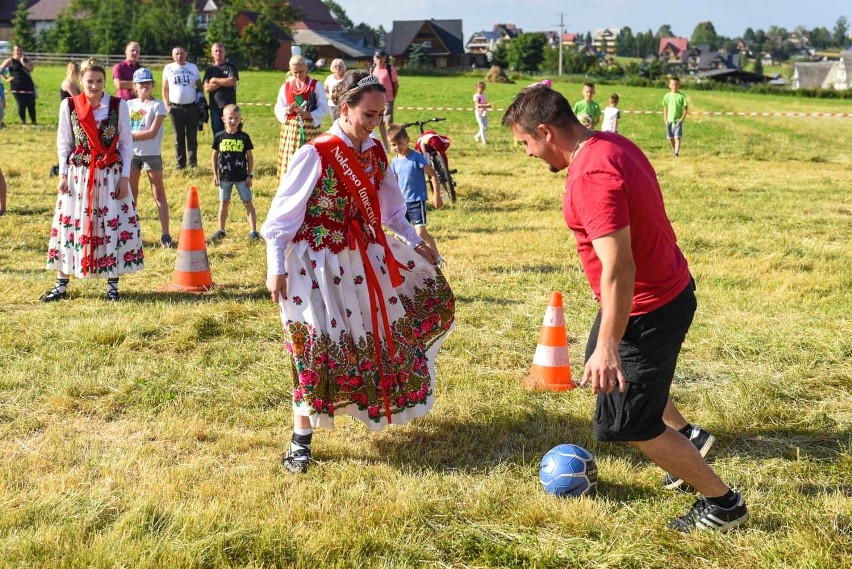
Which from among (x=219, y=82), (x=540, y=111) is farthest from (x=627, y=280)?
(x=219, y=82)

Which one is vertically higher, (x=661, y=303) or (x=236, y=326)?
(x=661, y=303)

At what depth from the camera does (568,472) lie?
4.62 m

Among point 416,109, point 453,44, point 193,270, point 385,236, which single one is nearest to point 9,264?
point 193,270

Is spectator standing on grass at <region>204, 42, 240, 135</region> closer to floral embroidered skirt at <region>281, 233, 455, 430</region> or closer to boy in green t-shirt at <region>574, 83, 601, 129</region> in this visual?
boy in green t-shirt at <region>574, 83, 601, 129</region>

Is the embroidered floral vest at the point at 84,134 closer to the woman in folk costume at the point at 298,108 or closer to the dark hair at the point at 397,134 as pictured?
the woman in folk costume at the point at 298,108

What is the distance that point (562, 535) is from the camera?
421 centimetres

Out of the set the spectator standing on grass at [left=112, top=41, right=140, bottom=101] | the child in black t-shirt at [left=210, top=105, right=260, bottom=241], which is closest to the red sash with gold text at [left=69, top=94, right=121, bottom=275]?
the child in black t-shirt at [left=210, top=105, right=260, bottom=241]

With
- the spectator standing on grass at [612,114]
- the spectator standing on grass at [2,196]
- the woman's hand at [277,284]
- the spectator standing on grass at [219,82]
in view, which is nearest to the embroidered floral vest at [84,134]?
the woman's hand at [277,284]

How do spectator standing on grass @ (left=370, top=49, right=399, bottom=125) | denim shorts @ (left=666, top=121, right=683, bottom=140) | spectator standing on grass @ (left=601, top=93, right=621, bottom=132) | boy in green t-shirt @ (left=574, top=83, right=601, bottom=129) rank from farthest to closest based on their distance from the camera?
A: denim shorts @ (left=666, top=121, right=683, bottom=140) → spectator standing on grass @ (left=601, top=93, right=621, bottom=132) → boy in green t-shirt @ (left=574, top=83, right=601, bottom=129) → spectator standing on grass @ (left=370, top=49, right=399, bottom=125)

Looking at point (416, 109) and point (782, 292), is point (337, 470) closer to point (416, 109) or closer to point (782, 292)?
point (782, 292)

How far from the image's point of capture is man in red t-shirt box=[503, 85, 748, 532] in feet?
11.8

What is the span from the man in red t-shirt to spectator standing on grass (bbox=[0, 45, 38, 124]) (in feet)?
73.9

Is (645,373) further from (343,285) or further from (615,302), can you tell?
(343,285)

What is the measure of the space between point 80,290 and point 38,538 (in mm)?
5107
